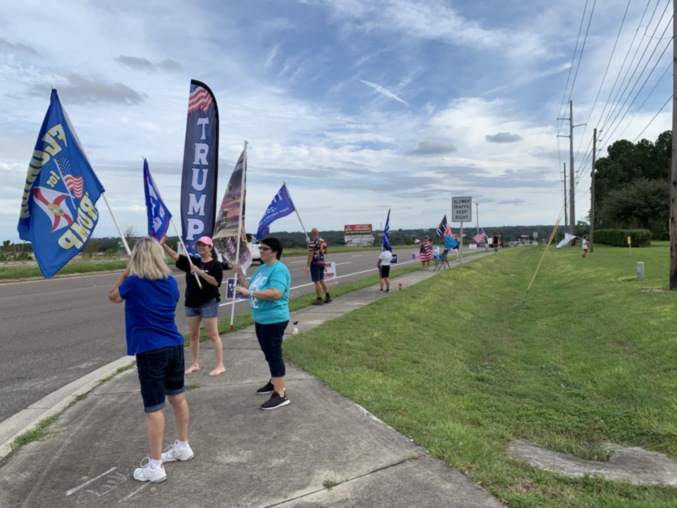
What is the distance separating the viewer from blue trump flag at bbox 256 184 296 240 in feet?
32.6

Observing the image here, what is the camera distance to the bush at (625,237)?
4181cm

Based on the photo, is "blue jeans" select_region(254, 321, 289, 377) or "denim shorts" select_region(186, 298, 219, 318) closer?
"blue jeans" select_region(254, 321, 289, 377)

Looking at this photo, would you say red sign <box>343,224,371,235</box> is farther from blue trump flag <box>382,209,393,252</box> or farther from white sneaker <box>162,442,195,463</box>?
white sneaker <box>162,442,195,463</box>

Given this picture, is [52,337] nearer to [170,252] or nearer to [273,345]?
[170,252]

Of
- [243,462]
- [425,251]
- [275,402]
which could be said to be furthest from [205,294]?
[425,251]

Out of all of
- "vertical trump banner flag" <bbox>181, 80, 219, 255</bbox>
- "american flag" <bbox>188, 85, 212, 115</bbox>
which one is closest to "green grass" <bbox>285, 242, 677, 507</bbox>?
"vertical trump banner flag" <bbox>181, 80, 219, 255</bbox>

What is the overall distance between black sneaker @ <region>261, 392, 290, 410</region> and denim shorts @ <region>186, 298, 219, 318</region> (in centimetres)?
158

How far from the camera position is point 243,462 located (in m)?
3.72

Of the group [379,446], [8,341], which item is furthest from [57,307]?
[379,446]

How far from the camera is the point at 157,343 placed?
3.54 m

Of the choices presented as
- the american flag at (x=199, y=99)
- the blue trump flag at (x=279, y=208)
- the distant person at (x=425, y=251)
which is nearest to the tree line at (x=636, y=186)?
the distant person at (x=425, y=251)

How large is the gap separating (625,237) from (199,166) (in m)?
46.0

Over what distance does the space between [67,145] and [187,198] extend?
234 cm

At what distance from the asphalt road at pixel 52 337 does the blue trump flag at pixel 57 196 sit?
2.08m
